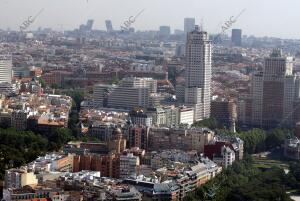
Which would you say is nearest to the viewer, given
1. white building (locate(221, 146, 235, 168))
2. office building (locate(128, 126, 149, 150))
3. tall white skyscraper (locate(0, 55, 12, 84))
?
white building (locate(221, 146, 235, 168))

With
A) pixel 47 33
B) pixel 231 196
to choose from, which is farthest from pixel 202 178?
pixel 47 33

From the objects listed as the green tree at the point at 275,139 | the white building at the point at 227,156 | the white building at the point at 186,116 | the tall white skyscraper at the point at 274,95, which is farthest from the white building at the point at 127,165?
the tall white skyscraper at the point at 274,95

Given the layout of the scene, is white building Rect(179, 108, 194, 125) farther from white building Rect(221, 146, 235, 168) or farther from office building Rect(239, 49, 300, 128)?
white building Rect(221, 146, 235, 168)

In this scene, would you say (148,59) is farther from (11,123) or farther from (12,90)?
(11,123)

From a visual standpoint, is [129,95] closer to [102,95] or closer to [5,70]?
[102,95]

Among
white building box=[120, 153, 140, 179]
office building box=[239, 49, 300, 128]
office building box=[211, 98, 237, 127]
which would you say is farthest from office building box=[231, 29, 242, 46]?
white building box=[120, 153, 140, 179]

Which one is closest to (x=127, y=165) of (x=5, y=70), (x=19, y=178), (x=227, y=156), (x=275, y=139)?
(x=227, y=156)

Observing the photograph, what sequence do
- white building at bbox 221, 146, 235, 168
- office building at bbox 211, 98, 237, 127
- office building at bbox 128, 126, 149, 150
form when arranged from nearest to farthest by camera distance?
white building at bbox 221, 146, 235, 168
office building at bbox 128, 126, 149, 150
office building at bbox 211, 98, 237, 127

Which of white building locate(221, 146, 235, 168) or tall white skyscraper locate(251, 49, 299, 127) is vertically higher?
tall white skyscraper locate(251, 49, 299, 127)

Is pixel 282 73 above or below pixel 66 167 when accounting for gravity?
above
